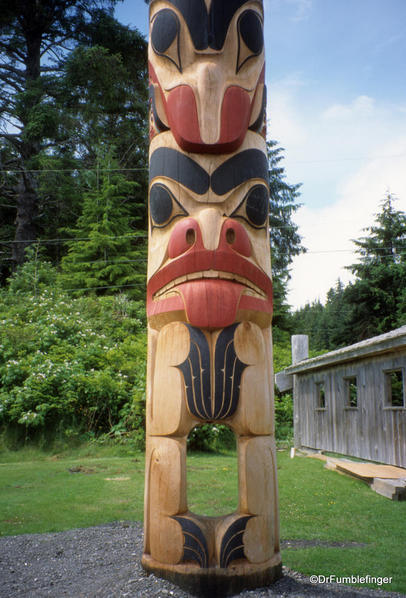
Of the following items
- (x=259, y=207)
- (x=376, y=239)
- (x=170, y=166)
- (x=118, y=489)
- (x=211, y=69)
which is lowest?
(x=118, y=489)

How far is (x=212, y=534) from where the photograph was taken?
329 centimetres

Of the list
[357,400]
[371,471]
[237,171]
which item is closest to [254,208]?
[237,171]

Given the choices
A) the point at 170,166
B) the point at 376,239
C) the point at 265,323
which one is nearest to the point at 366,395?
the point at 265,323

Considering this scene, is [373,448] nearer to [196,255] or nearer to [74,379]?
[74,379]

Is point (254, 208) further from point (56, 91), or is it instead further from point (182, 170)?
point (56, 91)

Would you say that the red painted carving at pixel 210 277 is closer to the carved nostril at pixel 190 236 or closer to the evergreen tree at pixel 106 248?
the carved nostril at pixel 190 236

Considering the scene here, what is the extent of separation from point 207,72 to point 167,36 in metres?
0.53

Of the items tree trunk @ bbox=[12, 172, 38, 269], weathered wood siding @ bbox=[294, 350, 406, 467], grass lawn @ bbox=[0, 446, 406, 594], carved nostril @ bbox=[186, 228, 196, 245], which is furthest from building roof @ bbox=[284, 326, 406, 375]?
tree trunk @ bbox=[12, 172, 38, 269]

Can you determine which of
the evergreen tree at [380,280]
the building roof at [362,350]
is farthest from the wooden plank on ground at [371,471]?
the evergreen tree at [380,280]

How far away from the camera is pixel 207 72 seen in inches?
150

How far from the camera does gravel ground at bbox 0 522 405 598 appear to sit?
3.26 m

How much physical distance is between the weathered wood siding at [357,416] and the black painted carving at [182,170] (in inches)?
250

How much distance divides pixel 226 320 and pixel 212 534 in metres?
1.45

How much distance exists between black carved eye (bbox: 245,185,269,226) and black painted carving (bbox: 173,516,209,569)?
2.23m
